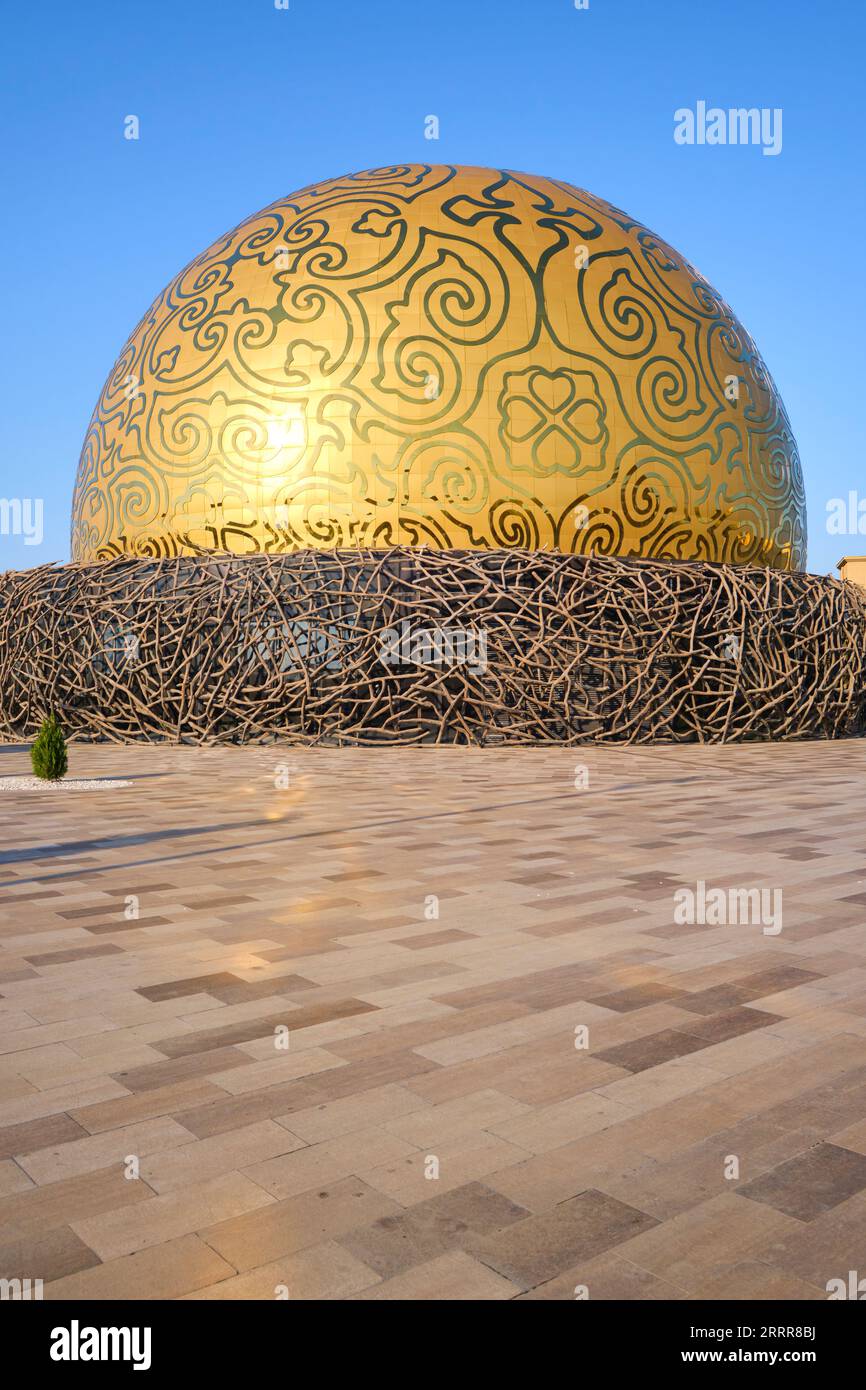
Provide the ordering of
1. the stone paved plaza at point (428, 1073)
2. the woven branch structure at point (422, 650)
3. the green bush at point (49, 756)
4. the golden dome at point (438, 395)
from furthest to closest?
the golden dome at point (438, 395)
the woven branch structure at point (422, 650)
the green bush at point (49, 756)
the stone paved plaza at point (428, 1073)

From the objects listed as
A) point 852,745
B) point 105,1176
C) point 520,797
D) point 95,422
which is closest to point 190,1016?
point 105,1176

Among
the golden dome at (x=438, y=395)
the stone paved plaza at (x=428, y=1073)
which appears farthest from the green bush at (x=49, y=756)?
the golden dome at (x=438, y=395)

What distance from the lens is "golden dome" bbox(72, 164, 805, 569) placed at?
712 inches

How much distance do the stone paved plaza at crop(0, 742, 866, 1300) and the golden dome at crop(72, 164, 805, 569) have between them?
456 inches

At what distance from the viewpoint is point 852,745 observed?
17766mm

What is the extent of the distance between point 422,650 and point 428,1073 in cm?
1321

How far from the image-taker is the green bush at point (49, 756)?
1178 cm

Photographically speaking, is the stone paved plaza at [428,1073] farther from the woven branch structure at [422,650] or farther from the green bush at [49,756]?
the woven branch structure at [422,650]

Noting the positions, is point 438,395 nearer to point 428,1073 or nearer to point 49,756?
point 49,756

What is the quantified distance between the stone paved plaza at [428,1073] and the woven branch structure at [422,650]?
909 centimetres

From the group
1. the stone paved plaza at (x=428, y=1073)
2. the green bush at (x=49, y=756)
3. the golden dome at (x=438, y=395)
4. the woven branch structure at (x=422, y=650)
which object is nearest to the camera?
the stone paved plaza at (x=428, y=1073)

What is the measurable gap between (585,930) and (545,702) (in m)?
11.5

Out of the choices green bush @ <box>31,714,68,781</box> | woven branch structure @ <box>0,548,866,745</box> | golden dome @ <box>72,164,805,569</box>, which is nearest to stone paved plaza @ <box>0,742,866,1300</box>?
green bush @ <box>31,714,68,781</box>

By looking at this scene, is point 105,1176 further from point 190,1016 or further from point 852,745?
point 852,745
